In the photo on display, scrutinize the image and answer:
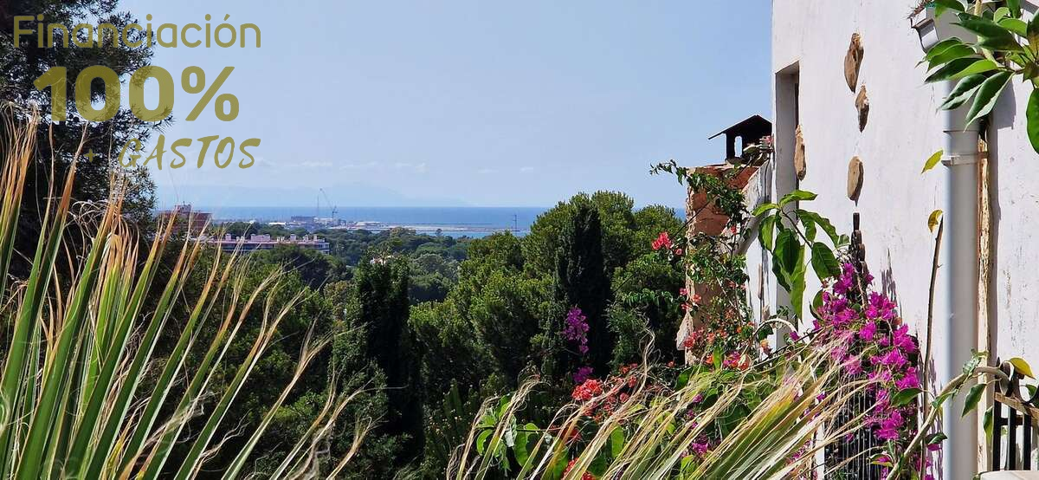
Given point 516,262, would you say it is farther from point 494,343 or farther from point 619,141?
point 619,141

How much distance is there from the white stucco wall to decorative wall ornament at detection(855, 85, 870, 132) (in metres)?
0.04

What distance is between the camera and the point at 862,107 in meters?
2.65

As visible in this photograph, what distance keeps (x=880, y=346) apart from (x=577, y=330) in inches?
407

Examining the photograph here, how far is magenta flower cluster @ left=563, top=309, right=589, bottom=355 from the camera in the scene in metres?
12.5

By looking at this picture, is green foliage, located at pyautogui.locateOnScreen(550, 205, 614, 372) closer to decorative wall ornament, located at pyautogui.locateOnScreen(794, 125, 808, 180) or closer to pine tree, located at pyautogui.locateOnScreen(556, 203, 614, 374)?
pine tree, located at pyautogui.locateOnScreen(556, 203, 614, 374)

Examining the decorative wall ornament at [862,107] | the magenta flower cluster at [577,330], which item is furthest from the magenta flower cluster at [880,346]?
the magenta flower cluster at [577,330]

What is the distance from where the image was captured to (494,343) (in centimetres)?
1756

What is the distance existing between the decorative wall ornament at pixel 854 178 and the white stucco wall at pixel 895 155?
3 cm

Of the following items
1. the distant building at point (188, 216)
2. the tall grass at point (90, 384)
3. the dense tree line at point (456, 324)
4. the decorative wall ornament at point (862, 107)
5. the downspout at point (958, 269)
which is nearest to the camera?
the tall grass at point (90, 384)

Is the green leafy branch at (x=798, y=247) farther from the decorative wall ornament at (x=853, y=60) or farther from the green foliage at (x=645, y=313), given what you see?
the green foliage at (x=645, y=313)

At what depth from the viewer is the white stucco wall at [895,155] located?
5.32ft

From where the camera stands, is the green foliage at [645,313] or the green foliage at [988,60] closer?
the green foliage at [988,60]

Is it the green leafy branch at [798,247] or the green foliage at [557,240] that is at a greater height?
the green leafy branch at [798,247]

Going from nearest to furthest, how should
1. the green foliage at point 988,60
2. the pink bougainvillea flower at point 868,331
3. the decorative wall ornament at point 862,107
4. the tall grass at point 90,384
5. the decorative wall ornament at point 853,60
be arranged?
1. the tall grass at point 90,384
2. the green foliage at point 988,60
3. the pink bougainvillea flower at point 868,331
4. the decorative wall ornament at point 862,107
5. the decorative wall ornament at point 853,60
